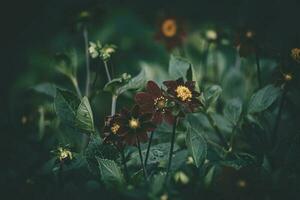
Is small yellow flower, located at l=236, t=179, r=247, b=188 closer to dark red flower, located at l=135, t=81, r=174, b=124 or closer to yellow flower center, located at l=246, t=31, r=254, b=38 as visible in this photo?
dark red flower, located at l=135, t=81, r=174, b=124

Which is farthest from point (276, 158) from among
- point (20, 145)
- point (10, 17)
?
point (10, 17)

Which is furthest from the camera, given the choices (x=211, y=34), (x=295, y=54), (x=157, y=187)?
(x=211, y=34)

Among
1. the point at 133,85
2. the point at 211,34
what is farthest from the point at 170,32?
the point at 133,85

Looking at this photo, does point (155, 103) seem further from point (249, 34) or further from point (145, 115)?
point (249, 34)

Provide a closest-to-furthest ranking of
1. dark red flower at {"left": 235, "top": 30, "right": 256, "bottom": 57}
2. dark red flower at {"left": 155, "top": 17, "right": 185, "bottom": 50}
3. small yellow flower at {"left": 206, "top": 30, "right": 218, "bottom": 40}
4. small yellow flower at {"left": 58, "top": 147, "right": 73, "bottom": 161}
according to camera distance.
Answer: small yellow flower at {"left": 58, "top": 147, "right": 73, "bottom": 161} < dark red flower at {"left": 235, "top": 30, "right": 256, "bottom": 57} < small yellow flower at {"left": 206, "top": 30, "right": 218, "bottom": 40} < dark red flower at {"left": 155, "top": 17, "right": 185, "bottom": 50}

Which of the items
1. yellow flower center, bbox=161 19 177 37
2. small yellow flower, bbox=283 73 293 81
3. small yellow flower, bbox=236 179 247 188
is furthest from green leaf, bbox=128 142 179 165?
yellow flower center, bbox=161 19 177 37

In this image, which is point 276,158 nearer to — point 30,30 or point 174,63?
point 174,63

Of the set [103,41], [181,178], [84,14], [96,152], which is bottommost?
[181,178]
